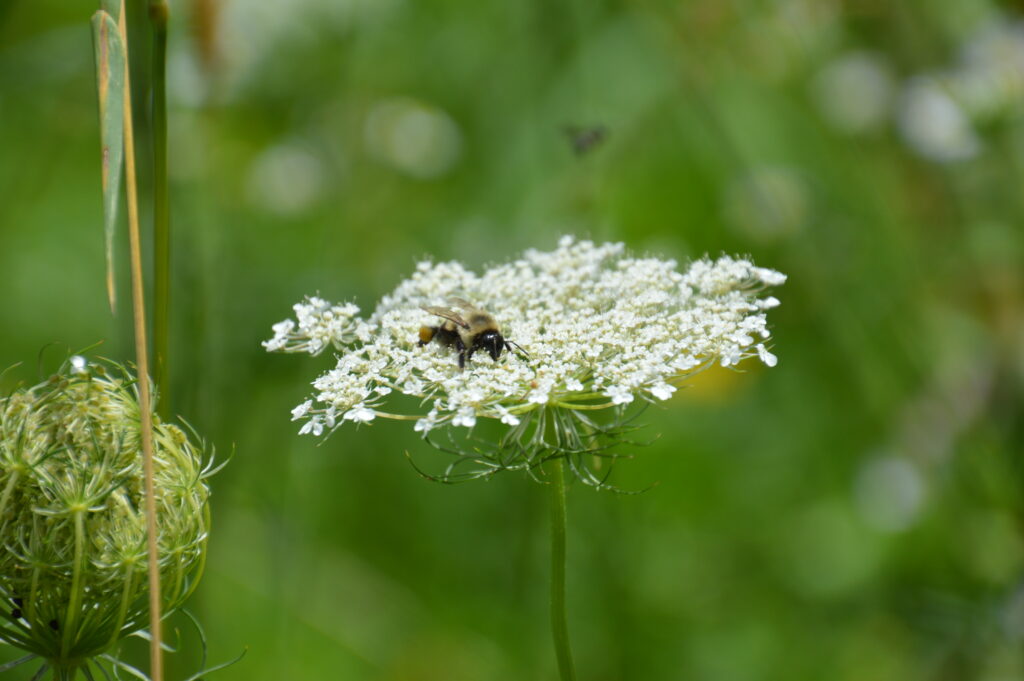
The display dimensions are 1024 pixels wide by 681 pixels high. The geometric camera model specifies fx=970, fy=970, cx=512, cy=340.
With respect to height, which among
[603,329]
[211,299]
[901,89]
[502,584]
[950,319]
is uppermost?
[901,89]

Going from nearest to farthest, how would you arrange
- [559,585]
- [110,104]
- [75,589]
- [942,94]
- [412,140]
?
[110,104] < [75,589] < [559,585] < [942,94] < [412,140]

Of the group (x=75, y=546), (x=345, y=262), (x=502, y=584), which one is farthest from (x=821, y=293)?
(x=75, y=546)

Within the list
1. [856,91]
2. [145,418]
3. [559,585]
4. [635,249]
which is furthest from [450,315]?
[856,91]

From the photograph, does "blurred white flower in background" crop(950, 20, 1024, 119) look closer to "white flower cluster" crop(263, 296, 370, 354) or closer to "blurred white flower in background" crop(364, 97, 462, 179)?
"blurred white flower in background" crop(364, 97, 462, 179)

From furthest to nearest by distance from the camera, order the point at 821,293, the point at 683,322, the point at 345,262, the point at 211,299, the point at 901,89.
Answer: the point at 901,89 → the point at 345,262 → the point at 821,293 → the point at 211,299 → the point at 683,322

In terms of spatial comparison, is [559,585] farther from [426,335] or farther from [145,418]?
[145,418]

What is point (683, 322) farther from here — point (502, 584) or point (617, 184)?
point (617, 184)

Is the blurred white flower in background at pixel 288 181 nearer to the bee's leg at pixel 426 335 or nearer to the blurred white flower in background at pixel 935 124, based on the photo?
the bee's leg at pixel 426 335

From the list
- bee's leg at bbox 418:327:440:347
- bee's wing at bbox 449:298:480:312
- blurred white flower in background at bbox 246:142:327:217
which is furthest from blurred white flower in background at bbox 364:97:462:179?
bee's leg at bbox 418:327:440:347
